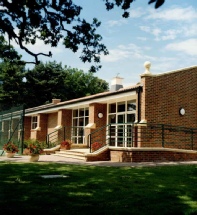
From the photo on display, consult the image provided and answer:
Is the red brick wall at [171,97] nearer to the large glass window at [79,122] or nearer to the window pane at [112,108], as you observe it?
the window pane at [112,108]

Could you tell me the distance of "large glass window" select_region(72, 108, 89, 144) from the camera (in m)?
22.0

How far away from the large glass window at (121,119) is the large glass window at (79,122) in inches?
122

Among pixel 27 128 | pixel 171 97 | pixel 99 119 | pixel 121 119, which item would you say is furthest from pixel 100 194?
pixel 27 128

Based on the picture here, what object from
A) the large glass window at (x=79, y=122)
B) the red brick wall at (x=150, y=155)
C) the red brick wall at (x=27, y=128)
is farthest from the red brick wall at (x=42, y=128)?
the red brick wall at (x=150, y=155)

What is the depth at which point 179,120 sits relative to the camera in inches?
622

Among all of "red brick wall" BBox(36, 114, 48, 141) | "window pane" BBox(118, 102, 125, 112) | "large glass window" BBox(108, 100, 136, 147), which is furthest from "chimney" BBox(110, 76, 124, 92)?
"red brick wall" BBox(36, 114, 48, 141)

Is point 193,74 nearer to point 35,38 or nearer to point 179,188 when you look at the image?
point 35,38

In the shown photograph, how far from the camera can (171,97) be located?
618 inches

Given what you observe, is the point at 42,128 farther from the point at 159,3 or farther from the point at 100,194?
the point at 159,3

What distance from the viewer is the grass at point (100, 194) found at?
5.06 metres

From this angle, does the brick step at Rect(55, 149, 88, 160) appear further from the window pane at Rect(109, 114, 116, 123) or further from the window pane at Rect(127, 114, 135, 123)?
the window pane at Rect(127, 114, 135, 123)

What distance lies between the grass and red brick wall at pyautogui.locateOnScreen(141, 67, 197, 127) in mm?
6222

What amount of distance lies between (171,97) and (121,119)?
3688 mm

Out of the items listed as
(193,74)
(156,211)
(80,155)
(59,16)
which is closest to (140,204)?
(156,211)
